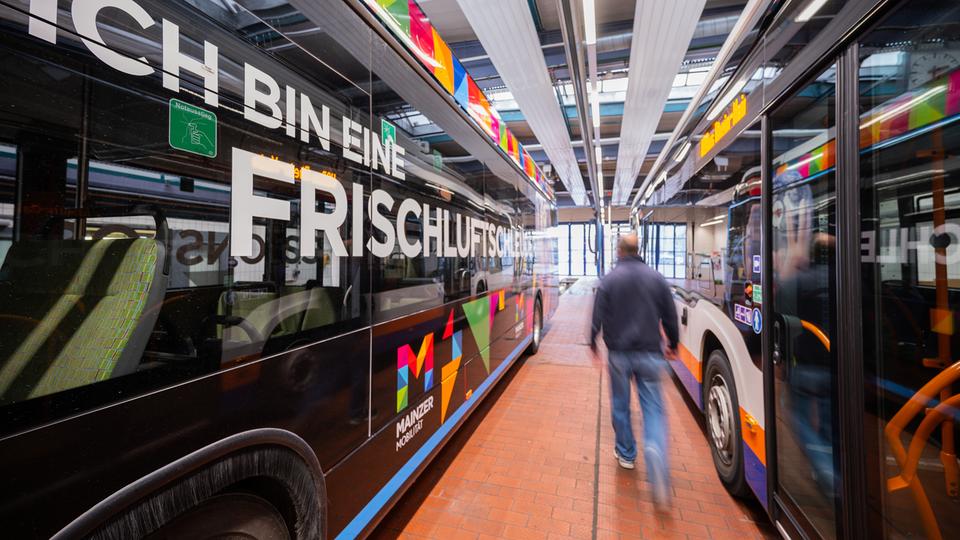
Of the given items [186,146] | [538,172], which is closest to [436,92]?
[186,146]

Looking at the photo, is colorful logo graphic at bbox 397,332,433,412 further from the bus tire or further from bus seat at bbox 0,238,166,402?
bus seat at bbox 0,238,166,402

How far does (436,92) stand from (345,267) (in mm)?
1411

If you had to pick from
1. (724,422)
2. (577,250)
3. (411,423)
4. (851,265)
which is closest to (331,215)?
(411,423)

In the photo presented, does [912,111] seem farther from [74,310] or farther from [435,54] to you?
[74,310]

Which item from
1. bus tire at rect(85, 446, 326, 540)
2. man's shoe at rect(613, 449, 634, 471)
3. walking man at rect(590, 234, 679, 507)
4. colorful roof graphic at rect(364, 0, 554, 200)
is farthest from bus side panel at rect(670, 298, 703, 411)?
bus tire at rect(85, 446, 326, 540)

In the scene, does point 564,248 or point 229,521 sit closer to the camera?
point 229,521

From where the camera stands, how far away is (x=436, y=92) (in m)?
2.41

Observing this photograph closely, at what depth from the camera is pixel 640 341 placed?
2.55 m

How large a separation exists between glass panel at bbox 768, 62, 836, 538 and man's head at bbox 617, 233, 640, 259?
879 mm

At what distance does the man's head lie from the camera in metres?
2.72

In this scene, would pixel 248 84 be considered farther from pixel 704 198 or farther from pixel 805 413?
pixel 704 198

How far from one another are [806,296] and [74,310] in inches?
102

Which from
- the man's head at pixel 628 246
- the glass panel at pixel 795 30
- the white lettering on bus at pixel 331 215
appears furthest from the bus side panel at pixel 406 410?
the glass panel at pixel 795 30

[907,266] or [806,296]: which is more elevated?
[907,266]
